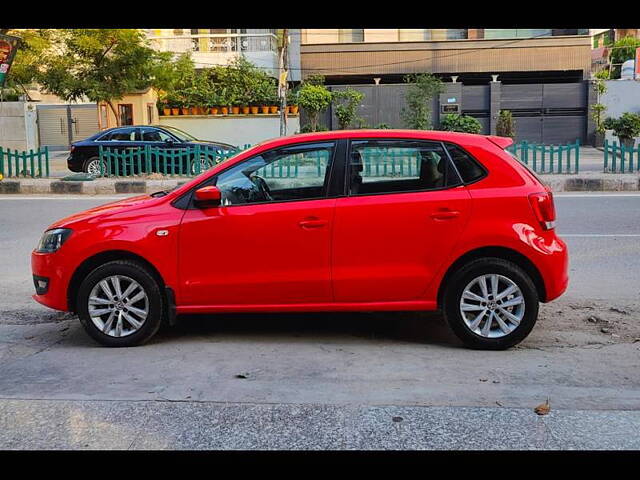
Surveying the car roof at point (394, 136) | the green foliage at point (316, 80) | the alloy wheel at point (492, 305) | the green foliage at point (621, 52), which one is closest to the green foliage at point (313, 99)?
the green foliage at point (316, 80)

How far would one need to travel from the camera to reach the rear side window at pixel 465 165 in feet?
18.9

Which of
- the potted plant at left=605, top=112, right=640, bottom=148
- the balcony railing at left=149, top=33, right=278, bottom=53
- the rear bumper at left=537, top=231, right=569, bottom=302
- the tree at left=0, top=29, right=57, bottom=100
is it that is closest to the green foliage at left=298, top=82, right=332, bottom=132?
the balcony railing at left=149, top=33, right=278, bottom=53

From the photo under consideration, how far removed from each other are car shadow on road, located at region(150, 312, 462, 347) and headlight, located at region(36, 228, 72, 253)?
3.46 feet

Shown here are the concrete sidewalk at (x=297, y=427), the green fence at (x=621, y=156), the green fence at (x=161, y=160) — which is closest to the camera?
the concrete sidewalk at (x=297, y=427)

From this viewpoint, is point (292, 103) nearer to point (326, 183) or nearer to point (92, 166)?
point (92, 166)

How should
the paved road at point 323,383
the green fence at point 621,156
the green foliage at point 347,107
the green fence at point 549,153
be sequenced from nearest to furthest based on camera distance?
the paved road at point 323,383 → the green fence at point 549,153 → the green fence at point 621,156 → the green foliage at point 347,107

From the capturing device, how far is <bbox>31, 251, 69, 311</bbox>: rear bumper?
588 cm

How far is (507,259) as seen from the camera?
5691 mm

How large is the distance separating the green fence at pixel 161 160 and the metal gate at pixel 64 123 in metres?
16.8

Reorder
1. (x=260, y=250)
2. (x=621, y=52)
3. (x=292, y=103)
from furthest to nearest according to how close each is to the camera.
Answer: (x=621, y=52) < (x=292, y=103) < (x=260, y=250)

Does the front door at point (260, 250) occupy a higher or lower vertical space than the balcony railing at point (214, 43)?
lower

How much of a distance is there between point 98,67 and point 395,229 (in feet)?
72.8

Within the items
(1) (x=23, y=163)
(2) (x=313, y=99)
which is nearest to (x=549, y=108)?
(2) (x=313, y=99)

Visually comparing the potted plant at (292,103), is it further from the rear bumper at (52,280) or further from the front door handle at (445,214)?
the front door handle at (445,214)
